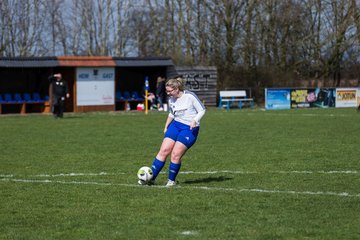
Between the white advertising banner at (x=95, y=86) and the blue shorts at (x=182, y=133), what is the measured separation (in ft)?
90.3

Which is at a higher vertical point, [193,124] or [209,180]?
[193,124]

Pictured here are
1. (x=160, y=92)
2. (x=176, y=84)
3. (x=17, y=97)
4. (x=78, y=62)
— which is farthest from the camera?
(x=78, y=62)

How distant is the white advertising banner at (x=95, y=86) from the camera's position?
37812 mm

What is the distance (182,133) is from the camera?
34.9 ft

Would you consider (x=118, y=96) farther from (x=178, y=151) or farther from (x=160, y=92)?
(x=178, y=151)

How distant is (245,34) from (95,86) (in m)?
16.0

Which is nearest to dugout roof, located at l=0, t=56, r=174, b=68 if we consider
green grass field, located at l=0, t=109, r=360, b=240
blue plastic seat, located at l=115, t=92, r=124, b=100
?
blue plastic seat, located at l=115, t=92, r=124, b=100

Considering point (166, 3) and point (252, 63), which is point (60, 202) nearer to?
point (252, 63)

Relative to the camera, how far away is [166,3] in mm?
53062

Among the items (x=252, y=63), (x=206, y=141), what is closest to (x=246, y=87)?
(x=252, y=63)

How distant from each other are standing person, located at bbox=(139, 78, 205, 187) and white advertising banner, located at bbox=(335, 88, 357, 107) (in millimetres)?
31963

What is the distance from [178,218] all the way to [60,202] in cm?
194

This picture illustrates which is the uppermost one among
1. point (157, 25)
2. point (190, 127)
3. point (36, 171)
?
point (157, 25)

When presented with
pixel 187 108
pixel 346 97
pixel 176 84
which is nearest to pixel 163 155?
pixel 187 108
